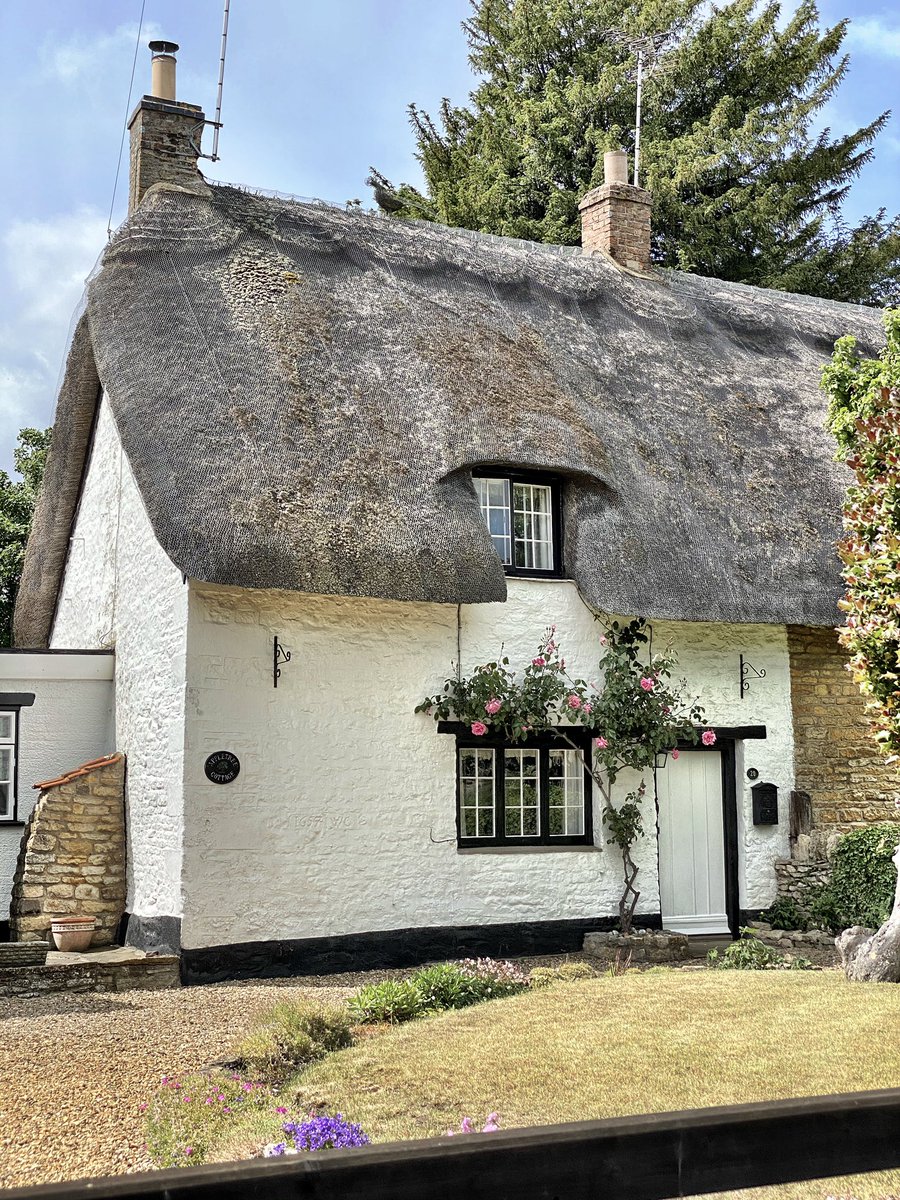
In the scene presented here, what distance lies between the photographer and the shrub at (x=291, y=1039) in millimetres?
6312

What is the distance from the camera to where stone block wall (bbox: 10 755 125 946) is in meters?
10.2

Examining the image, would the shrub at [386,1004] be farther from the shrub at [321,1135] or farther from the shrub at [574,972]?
the shrub at [321,1135]

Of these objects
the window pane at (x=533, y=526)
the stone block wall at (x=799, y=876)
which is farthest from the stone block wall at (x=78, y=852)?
the stone block wall at (x=799, y=876)

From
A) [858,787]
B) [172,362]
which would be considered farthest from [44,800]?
[858,787]

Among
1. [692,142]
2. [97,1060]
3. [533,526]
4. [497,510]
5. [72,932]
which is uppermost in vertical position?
[692,142]

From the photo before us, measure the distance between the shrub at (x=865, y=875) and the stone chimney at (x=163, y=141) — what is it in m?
9.16

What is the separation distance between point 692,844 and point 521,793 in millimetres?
2020

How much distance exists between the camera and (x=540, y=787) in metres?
11.3

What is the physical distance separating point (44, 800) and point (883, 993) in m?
6.75

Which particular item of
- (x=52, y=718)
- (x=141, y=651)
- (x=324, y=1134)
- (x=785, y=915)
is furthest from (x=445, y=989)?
(x=52, y=718)

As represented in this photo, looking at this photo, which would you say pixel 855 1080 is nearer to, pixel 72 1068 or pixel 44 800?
pixel 72 1068

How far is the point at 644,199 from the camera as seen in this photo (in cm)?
1612

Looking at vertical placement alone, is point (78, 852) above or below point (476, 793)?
below

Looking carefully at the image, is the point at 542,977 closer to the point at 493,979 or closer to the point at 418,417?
the point at 493,979
